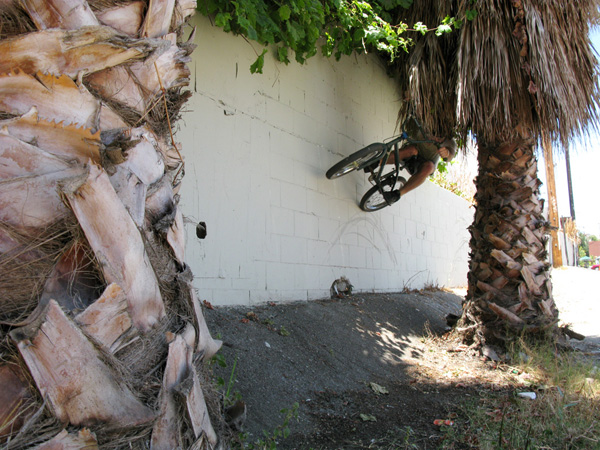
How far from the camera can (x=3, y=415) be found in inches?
51.6

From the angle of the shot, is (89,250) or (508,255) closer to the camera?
(89,250)

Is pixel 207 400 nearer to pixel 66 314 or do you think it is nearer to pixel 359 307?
pixel 66 314

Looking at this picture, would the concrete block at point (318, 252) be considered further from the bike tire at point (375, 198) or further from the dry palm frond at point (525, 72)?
the dry palm frond at point (525, 72)

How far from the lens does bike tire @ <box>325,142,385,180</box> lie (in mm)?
5480

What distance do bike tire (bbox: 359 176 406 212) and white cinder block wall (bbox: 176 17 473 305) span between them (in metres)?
0.12

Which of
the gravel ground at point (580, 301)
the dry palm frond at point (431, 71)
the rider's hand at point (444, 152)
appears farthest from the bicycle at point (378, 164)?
the gravel ground at point (580, 301)

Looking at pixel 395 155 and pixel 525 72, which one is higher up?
pixel 525 72

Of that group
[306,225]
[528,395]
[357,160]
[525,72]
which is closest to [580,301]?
[525,72]

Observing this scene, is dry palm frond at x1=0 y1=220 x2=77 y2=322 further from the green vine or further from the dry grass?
the green vine

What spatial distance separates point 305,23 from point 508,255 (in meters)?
3.17

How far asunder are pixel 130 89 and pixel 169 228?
24.0 inches

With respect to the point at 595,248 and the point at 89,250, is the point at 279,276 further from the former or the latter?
the point at 595,248

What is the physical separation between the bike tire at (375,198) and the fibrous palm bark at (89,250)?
171 inches

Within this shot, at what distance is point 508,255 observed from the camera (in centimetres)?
493
